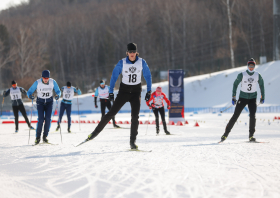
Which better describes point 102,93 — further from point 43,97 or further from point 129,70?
point 129,70

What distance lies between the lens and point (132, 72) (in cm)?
647

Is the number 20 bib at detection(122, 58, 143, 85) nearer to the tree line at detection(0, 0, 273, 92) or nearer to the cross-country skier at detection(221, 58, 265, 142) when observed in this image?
the cross-country skier at detection(221, 58, 265, 142)

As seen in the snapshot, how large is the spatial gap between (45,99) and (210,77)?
27851mm

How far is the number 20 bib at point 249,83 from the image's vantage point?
8289mm

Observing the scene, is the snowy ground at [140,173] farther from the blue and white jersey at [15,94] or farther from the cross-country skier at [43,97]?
the blue and white jersey at [15,94]

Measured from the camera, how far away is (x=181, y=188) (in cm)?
377

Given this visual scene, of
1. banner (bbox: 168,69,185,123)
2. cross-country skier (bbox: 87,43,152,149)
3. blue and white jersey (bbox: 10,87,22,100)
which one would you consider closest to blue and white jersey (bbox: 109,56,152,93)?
cross-country skier (bbox: 87,43,152,149)

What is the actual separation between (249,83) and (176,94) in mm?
9451

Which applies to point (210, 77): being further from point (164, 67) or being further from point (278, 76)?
point (164, 67)

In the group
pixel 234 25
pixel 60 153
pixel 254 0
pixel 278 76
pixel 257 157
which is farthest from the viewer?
pixel 234 25

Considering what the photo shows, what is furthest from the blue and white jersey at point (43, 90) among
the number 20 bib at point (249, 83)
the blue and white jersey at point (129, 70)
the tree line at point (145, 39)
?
the tree line at point (145, 39)

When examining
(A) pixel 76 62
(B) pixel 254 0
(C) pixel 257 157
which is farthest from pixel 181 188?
(A) pixel 76 62

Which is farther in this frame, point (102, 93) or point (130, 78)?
point (102, 93)

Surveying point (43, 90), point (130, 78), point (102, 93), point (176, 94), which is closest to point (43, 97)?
point (43, 90)
